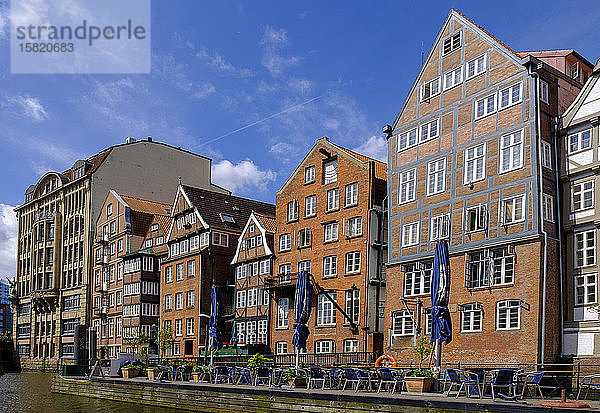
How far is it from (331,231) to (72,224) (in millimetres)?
52328

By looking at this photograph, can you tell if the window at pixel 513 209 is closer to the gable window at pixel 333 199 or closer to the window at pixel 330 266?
the gable window at pixel 333 199

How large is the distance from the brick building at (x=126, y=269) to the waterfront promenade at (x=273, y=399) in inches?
A: 1126

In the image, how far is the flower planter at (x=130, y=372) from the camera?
42.3 m

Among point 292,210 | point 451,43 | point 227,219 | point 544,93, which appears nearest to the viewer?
point 544,93

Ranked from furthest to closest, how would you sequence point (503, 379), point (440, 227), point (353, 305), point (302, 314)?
point (353, 305)
point (440, 227)
point (302, 314)
point (503, 379)

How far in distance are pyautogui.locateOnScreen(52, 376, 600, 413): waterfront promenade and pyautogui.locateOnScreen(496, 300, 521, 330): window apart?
944cm

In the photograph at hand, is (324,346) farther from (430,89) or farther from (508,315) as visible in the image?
(430,89)

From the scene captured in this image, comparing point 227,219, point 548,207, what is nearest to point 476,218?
point 548,207

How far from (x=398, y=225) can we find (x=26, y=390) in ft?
93.8

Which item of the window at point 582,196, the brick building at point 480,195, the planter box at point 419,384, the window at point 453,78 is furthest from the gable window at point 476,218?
the planter box at point 419,384

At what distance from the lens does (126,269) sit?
73875mm

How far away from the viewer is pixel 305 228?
51.5 m

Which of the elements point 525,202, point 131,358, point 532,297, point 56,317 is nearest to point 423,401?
point 532,297

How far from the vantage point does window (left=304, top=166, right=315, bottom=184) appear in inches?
2032
